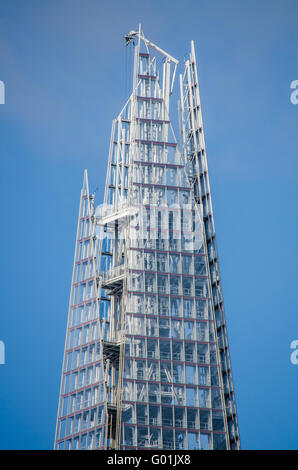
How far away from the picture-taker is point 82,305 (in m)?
119

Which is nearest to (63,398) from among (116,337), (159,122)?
(116,337)

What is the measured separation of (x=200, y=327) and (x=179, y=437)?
573 inches

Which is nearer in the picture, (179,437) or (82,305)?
(179,437)

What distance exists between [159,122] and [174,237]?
59.8 ft

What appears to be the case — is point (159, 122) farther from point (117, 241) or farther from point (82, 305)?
point (82, 305)

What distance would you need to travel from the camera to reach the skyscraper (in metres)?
108

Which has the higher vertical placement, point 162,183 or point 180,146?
point 180,146

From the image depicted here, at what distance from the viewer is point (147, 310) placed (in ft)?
373

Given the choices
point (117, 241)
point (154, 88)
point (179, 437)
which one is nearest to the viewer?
point (179, 437)

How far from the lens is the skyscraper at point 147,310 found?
108 meters
